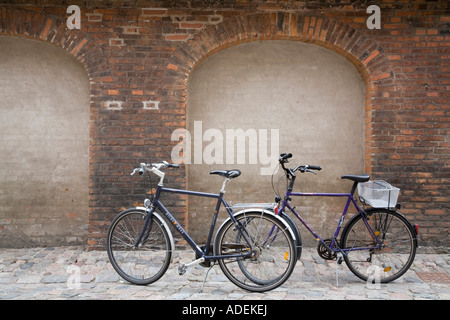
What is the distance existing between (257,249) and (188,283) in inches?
31.7

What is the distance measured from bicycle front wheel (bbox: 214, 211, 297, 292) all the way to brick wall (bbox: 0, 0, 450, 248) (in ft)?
5.15

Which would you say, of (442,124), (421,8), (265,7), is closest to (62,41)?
(265,7)

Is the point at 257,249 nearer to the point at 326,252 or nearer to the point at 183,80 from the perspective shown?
the point at 326,252

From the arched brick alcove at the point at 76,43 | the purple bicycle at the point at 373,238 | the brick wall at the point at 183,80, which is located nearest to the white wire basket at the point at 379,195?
the purple bicycle at the point at 373,238

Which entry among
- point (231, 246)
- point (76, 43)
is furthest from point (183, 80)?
point (231, 246)

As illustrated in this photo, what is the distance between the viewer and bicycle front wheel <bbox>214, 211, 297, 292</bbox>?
12.0 feet

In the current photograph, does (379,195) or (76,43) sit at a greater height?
(76,43)

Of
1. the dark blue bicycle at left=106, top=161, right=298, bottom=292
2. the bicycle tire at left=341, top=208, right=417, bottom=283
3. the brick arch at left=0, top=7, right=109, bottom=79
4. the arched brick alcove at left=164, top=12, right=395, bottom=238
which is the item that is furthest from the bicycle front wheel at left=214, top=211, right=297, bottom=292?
the brick arch at left=0, top=7, right=109, bottom=79

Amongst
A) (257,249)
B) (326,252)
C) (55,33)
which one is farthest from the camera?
(55,33)

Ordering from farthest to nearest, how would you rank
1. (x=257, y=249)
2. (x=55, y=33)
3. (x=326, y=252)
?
(x=55, y=33), (x=326, y=252), (x=257, y=249)

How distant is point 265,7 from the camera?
5234 millimetres

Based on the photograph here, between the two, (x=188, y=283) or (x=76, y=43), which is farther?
(x=76, y=43)

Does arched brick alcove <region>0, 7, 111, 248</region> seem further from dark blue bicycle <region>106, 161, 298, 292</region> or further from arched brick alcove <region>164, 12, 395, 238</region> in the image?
dark blue bicycle <region>106, 161, 298, 292</region>

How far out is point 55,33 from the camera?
5164 millimetres
